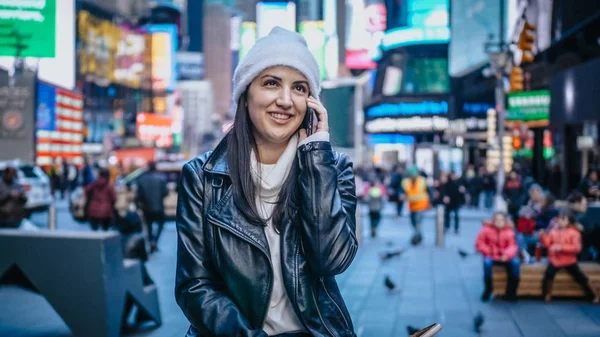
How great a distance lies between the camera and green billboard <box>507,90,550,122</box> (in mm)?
22703

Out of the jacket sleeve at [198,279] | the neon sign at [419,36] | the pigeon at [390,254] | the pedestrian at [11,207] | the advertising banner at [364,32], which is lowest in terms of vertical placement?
the pigeon at [390,254]

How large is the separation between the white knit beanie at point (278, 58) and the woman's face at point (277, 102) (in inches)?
1.2

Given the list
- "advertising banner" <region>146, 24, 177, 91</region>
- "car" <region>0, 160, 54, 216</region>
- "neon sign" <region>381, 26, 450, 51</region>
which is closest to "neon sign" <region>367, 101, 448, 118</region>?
"neon sign" <region>381, 26, 450, 51</region>

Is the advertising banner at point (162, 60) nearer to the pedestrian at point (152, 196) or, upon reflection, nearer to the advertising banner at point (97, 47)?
the advertising banner at point (97, 47)

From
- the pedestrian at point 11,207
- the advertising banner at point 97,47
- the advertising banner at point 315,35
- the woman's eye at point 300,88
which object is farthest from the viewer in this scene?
the advertising banner at point 315,35

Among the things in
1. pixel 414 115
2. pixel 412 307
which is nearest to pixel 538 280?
pixel 412 307

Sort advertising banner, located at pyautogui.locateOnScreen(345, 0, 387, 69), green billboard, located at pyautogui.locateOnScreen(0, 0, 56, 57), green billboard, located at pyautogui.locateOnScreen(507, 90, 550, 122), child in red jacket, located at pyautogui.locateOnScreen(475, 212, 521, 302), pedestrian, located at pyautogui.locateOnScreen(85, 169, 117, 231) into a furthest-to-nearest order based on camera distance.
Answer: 1. advertising banner, located at pyautogui.locateOnScreen(345, 0, 387, 69)
2. green billboard, located at pyautogui.locateOnScreen(507, 90, 550, 122)
3. pedestrian, located at pyautogui.locateOnScreen(85, 169, 117, 231)
4. child in red jacket, located at pyautogui.locateOnScreen(475, 212, 521, 302)
5. green billboard, located at pyautogui.locateOnScreen(0, 0, 56, 57)

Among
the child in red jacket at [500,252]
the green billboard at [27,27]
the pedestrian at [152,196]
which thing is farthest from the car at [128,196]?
the green billboard at [27,27]

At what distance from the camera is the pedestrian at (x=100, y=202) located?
14352 millimetres

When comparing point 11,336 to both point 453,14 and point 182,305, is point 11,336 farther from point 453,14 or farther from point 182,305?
point 453,14

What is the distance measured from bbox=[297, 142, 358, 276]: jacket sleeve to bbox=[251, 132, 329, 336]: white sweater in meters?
0.08

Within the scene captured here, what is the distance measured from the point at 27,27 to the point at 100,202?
32.5ft

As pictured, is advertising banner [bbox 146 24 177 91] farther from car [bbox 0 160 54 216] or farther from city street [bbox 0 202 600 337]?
city street [bbox 0 202 600 337]

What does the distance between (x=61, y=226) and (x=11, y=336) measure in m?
13.3
